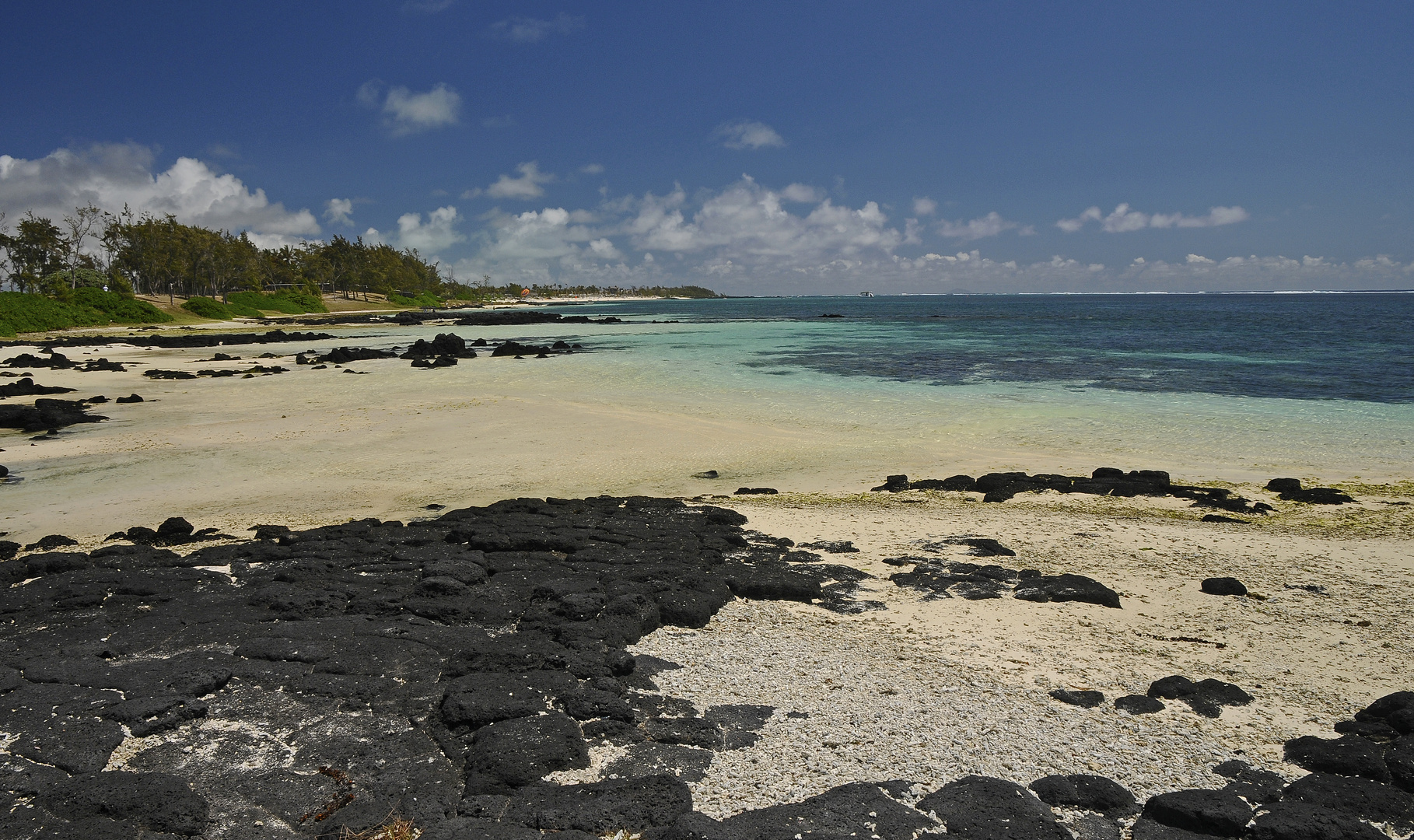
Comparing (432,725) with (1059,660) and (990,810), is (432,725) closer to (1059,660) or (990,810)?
(990,810)

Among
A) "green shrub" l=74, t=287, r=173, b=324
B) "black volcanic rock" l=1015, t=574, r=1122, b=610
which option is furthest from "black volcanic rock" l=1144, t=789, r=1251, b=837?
"green shrub" l=74, t=287, r=173, b=324

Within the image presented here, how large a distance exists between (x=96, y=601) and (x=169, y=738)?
2574mm

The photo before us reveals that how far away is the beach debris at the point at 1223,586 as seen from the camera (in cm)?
671

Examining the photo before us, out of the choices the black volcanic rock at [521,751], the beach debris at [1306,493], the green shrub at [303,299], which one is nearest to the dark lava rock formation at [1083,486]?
the beach debris at [1306,493]

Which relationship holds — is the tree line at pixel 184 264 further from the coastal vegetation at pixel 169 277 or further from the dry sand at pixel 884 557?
the dry sand at pixel 884 557

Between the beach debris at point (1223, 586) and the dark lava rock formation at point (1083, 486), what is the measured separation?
3.53 meters

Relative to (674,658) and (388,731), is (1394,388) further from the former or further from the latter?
(388,731)

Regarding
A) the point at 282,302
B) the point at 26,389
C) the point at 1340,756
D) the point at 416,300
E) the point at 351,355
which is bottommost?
the point at 1340,756

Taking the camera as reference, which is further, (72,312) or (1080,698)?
(72,312)

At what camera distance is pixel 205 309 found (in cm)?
6712

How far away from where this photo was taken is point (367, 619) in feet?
18.6

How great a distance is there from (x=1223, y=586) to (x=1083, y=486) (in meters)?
4.22

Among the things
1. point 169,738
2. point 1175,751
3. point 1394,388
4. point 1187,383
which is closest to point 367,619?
point 169,738

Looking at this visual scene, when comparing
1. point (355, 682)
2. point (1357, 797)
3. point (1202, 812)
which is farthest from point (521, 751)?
point (1357, 797)
